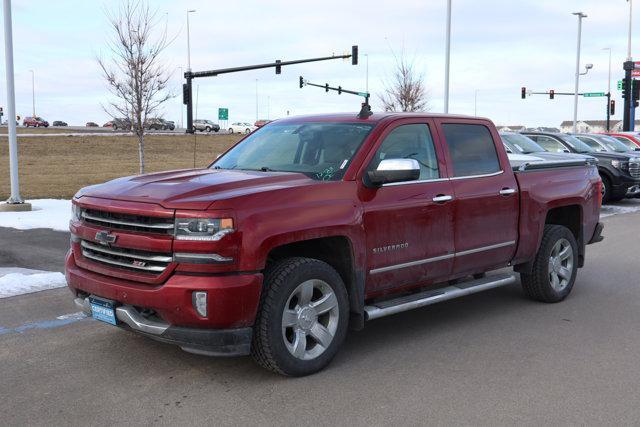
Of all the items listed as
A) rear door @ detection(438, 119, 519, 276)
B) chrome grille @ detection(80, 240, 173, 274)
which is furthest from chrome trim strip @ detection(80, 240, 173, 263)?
rear door @ detection(438, 119, 519, 276)

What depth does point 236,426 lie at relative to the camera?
3814 millimetres

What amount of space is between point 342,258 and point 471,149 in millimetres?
1918

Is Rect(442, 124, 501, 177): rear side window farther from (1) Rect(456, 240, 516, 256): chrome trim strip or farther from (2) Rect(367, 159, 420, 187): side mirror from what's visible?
(2) Rect(367, 159, 420, 187): side mirror

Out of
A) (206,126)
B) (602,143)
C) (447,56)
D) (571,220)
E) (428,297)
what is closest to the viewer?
(428,297)

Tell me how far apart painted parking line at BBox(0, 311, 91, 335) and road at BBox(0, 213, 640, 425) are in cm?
2

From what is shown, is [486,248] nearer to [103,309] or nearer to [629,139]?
[103,309]

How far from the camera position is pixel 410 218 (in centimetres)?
519

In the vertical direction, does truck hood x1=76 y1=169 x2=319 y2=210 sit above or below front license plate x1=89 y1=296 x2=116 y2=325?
above

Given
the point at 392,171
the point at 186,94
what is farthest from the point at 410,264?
the point at 186,94

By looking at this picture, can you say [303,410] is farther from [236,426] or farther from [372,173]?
[372,173]

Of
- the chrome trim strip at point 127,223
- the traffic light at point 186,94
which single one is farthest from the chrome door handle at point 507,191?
the traffic light at point 186,94

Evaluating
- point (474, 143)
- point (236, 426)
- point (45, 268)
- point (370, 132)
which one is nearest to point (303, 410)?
point (236, 426)

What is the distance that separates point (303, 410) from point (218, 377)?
84 cm

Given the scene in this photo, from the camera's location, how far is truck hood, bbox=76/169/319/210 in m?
4.25
